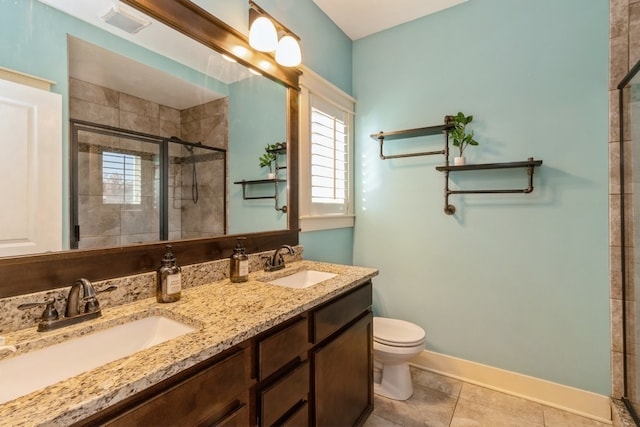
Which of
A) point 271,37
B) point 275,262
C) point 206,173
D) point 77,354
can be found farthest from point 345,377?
point 271,37

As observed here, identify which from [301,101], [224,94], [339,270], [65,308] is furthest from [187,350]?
[301,101]

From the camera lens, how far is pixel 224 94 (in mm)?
1516

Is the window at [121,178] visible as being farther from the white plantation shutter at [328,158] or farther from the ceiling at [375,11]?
the ceiling at [375,11]

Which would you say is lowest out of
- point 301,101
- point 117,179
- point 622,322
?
point 622,322

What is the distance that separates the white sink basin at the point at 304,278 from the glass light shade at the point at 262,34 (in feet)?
4.12

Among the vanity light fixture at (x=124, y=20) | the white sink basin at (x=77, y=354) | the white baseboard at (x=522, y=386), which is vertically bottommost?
the white baseboard at (x=522, y=386)

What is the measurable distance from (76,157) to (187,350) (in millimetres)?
786

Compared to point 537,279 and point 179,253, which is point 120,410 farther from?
point 537,279

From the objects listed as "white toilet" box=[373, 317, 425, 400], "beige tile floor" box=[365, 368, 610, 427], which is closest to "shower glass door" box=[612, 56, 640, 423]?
"beige tile floor" box=[365, 368, 610, 427]

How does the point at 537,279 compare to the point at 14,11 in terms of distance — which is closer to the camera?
the point at 14,11

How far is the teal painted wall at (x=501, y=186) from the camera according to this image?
175cm

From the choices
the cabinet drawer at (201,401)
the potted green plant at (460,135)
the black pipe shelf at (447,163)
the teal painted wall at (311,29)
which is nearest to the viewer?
the cabinet drawer at (201,401)

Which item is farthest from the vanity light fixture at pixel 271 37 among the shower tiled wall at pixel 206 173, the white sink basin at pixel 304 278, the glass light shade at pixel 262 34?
the white sink basin at pixel 304 278

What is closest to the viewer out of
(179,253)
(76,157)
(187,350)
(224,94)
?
(187,350)
